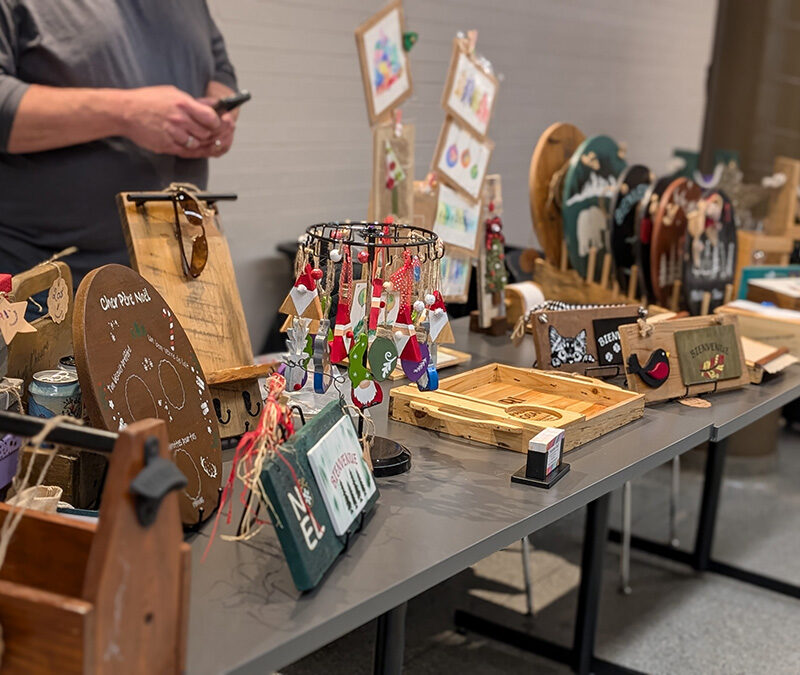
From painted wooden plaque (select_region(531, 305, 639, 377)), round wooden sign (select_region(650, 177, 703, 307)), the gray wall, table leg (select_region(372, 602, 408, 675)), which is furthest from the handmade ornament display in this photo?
the gray wall

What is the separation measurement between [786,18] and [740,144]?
24.0 inches

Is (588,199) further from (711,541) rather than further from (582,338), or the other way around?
(711,541)

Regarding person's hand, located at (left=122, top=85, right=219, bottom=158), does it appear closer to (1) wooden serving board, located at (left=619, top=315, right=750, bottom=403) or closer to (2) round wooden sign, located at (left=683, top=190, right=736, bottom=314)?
(1) wooden serving board, located at (left=619, top=315, right=750, bottom=403)

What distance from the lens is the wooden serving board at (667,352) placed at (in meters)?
1.96

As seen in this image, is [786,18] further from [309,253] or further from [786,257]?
[309,253]

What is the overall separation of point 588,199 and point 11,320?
177 cm

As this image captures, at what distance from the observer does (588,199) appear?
269 cm

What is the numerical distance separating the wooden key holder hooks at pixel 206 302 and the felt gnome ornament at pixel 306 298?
0.20 meters

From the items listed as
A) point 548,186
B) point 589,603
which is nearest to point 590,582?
point 589,603

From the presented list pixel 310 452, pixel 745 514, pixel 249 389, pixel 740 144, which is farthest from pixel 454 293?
pixel 740 144

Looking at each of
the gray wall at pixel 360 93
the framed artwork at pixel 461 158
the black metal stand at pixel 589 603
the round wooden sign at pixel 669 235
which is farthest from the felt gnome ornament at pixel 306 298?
the gray wall at pixel 360 93

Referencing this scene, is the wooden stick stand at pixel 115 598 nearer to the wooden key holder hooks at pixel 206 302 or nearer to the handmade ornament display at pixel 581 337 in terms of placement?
the wooden key holder hooks at pixel 206 302

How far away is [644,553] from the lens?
3.28 metres

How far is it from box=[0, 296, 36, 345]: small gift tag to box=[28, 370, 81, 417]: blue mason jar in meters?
0.07
